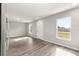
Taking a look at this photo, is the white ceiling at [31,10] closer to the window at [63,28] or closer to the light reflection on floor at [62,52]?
the window at [63,28]

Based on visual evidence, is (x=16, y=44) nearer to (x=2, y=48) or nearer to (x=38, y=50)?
(x=2, y=48)

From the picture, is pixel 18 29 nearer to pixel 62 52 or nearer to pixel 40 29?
pixel 40 29

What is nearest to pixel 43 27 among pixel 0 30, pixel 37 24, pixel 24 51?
pixel 37 24

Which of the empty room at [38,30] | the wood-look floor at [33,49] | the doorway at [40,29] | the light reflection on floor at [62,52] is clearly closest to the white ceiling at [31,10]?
the empty room at [38,30]

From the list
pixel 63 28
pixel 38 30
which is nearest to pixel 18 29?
pixel 38 30

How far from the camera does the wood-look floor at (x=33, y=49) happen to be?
1231 millimetres

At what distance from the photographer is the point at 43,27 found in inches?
53.8

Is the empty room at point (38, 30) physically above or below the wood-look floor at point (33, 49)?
above

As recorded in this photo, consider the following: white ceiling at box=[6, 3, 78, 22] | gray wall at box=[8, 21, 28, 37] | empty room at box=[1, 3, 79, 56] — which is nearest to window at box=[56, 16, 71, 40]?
empty room at box=[1, 3, 79, 56]

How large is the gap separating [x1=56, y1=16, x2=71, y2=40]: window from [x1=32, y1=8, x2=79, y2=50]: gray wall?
0.05 meters

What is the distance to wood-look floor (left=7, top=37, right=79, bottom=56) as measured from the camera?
1231 mm

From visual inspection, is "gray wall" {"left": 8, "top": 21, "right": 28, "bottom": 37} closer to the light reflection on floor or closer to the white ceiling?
the white ceiling

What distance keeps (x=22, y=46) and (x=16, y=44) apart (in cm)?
10

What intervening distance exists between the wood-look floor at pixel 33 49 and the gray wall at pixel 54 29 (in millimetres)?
80
